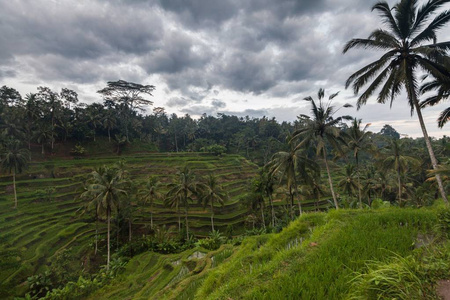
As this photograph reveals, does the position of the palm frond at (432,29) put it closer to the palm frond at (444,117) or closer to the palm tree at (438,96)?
the palm tree at (438,96)

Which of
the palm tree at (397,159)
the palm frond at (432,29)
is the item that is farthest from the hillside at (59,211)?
the palm frond at (432,29)

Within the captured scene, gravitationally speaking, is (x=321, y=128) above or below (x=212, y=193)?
above

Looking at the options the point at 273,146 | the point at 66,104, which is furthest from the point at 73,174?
the point at 273,146

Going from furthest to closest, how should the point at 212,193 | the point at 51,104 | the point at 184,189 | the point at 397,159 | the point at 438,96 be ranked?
the point at 51,104
the point at 212,193
the point at 184,189
the point at 397,159
the point at 438,96

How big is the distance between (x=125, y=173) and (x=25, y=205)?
1326 centimetres

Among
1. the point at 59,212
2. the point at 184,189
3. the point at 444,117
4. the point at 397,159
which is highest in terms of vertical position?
the point at 444,117

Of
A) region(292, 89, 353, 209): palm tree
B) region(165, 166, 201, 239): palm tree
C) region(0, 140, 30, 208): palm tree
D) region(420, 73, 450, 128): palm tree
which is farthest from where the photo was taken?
region(0, 140, 30, 208): palm tree

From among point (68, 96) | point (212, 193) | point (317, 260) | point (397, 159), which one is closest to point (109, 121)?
point (68, 96)

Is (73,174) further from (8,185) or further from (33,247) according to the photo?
(33,247)

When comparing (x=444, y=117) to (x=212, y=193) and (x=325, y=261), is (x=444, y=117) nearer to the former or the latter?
(x=325, y=261)

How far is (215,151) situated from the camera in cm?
5784

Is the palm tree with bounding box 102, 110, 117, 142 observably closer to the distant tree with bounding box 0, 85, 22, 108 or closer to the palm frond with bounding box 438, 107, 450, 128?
the distant tree with bounding box 0, 85, 22, 108

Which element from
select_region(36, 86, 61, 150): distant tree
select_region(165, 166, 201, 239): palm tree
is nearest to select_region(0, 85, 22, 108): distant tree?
select_region(36, 86, 61, 150): distant tree

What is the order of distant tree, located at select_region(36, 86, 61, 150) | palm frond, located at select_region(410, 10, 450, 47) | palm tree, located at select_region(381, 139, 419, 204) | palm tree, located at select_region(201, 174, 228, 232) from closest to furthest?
palm frond, located at select_region(410, 10, 450, 47)
palm tree, located at select_region(381, 139, 419, 204)
palm tree, located at select_region(201, 174, 228, 232)
distant tree, located at select_region(36, 86, 61, 150)
